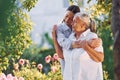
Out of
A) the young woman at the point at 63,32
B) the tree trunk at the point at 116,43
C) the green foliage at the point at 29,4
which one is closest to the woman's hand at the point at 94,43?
the young woman at the point at 63,32

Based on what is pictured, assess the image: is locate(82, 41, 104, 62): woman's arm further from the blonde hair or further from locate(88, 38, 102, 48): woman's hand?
the blonde hair

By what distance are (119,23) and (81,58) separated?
90 centimetres

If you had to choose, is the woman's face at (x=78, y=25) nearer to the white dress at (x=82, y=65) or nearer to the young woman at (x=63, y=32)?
the white dress at (x=82, y=65)

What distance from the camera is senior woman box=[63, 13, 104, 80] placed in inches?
191

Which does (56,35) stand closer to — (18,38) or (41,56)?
(18,38)

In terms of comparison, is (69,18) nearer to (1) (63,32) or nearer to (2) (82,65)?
(1) (63,32)

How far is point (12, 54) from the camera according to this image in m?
7.92

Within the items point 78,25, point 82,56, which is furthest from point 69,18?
point 82,56

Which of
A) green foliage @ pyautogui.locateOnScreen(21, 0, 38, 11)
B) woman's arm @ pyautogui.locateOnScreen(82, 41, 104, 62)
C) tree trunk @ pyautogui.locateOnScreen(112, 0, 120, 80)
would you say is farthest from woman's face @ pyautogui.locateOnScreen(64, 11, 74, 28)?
green foliage @ pyautogui.locateOnScreen(21, 0, 38, 11)

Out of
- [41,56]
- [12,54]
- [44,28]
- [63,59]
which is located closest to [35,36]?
[44,28]

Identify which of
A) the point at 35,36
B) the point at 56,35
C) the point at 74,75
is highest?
the point at 56,35

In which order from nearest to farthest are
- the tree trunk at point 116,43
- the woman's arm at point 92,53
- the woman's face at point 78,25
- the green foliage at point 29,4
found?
the tree trunk at point 116,43 < the woman's arm at point 92,53 < the woman's face at point 78,25 < the green foliage at point 29,4

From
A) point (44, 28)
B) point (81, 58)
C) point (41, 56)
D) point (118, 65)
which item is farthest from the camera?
point (44, 28)

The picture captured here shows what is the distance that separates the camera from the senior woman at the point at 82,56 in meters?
4.84
